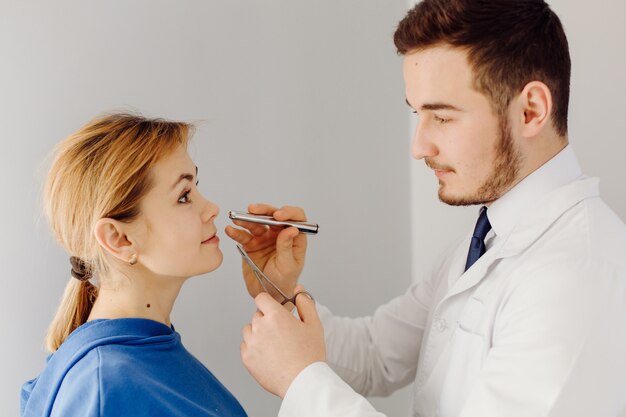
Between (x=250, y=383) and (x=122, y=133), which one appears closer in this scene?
(x=122, y=133)

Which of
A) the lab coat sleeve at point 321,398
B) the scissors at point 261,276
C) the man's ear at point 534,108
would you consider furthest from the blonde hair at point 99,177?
the man's ear at point 534,108

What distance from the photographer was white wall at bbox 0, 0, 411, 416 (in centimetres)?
130

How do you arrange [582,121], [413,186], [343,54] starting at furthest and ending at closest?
[413,186] → [343,54] → [582,121]

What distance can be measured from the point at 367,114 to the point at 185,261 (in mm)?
751

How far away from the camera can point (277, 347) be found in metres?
1.14

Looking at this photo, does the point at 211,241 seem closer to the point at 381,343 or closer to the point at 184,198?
the point at 184,198

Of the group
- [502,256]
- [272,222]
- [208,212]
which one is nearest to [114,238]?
[208,212]

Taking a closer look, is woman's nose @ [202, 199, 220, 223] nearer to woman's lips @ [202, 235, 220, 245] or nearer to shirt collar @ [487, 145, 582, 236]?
woman's lips @ [202, 235, 220, 245]

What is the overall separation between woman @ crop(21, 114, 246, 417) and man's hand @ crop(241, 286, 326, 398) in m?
0.10

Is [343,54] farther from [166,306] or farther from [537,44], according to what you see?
[166,306]

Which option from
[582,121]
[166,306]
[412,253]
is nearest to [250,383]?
[166,306]

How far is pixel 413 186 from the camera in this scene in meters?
1.89

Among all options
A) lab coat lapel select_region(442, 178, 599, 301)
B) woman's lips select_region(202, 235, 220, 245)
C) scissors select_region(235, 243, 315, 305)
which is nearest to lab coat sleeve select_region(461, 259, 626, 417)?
lab coat lapel select_region(442, 178, 599, 301)

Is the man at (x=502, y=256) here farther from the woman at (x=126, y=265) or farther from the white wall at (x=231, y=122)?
the white wall at (x=231, y=122)
